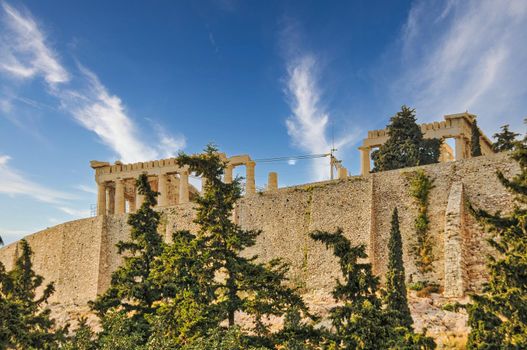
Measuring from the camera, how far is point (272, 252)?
30.4 metres

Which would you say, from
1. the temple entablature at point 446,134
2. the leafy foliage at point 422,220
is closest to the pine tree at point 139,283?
the leafy foliage at point 422,220

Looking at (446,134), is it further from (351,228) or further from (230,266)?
(230,266)

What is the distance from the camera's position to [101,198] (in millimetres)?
46781

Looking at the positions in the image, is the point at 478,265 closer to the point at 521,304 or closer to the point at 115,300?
the point at 521,304

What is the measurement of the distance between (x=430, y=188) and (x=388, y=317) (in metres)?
15.4

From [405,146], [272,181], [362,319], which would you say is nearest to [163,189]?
[272,181]

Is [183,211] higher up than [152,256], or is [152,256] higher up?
[183,211]

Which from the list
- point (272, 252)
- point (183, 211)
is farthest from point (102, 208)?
point (272, 252)

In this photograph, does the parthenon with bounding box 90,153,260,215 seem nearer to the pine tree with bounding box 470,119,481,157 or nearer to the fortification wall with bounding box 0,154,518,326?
the fortification wall with bounding box 0,154,518,326

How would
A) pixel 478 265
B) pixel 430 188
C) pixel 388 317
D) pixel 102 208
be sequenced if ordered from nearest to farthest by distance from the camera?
pixel 388 317 < pixel 478 265 < pixel 430 188 < pixel 102 208

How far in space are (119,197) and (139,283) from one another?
27784mm

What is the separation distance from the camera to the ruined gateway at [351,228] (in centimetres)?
2336

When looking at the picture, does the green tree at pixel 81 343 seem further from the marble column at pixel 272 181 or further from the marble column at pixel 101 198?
the marble column at pixel 101 198

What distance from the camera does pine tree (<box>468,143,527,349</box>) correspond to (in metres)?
12.5
